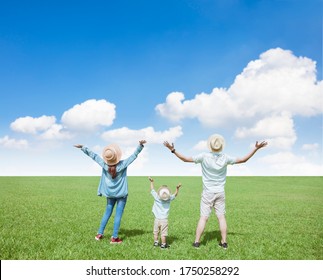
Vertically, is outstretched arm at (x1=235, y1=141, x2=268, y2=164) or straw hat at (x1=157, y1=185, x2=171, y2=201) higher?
outstretched arm at (x1=235, y1=141, x2=268, y2=164)

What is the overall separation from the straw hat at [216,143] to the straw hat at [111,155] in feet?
8.38

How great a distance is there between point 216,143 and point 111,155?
2.90 metres

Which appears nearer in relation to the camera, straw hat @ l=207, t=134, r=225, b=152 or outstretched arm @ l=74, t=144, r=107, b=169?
straw hat @ l=207, t=134, r=225, b=152

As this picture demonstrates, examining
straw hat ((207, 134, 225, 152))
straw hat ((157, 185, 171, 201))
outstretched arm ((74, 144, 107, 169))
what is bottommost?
straw hat ((157, 185, 171, 201))

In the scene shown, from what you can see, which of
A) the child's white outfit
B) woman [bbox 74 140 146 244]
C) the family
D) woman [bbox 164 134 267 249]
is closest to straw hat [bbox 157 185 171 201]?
the family

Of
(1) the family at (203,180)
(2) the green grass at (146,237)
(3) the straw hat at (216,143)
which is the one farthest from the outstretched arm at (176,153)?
(2) the green grass at (146,237)

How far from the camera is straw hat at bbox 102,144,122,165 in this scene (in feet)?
33.0

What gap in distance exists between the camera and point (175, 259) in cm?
890

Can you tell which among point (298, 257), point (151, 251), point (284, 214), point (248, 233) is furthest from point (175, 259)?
point (284, 214)

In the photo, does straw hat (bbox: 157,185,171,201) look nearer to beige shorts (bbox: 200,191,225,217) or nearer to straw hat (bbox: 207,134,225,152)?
beige shorts (bbox: 200,191,225,217)

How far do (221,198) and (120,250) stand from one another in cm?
303

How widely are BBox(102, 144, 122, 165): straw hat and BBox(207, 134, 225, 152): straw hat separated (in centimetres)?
255

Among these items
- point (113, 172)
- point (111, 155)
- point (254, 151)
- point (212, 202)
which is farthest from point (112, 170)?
point (254, 151)
